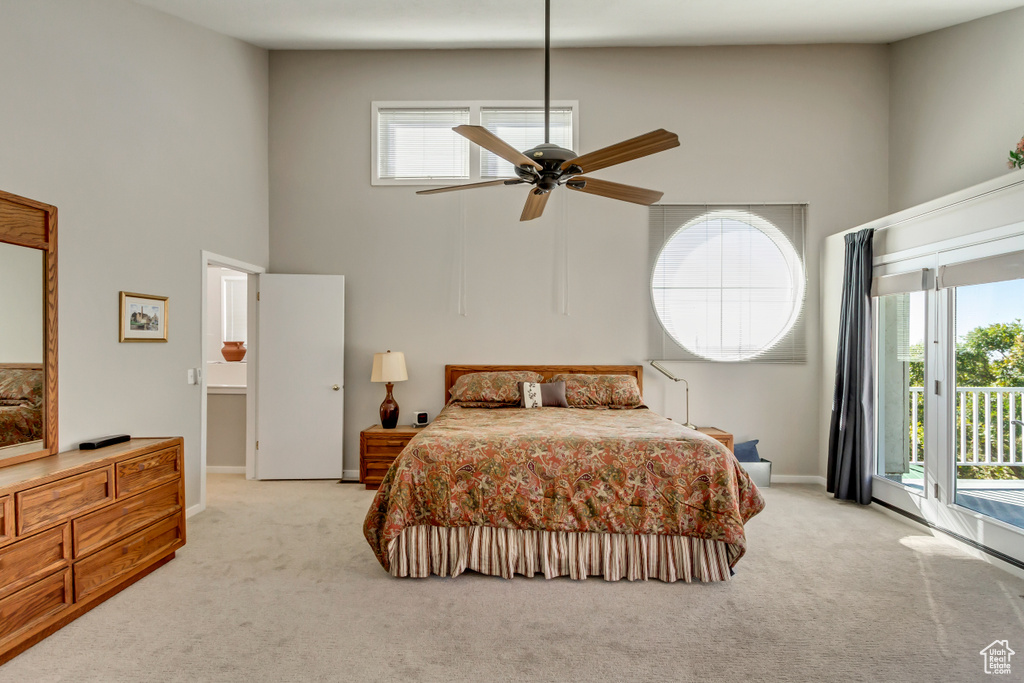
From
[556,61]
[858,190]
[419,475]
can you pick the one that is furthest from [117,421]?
[858,190]

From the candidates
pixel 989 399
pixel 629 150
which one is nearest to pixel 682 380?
pixel 989 399

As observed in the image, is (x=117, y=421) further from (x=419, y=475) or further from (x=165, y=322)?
(x=419, y=475)

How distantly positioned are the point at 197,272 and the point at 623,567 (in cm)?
351

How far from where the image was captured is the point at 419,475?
9.11 ft

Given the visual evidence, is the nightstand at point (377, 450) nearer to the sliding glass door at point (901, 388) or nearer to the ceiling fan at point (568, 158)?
the ceiling fan at point (568, 158)

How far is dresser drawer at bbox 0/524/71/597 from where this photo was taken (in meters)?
2.10

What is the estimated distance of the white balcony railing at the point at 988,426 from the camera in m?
3.02

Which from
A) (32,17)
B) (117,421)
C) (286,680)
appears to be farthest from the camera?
(117,421)

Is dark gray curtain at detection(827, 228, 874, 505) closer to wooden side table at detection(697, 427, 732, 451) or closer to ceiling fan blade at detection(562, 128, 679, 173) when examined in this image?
wooden side table at detection(697, 427, 732, 451)

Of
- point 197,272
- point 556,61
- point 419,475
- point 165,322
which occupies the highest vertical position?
point 556,61

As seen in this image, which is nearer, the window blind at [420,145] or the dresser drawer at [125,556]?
the dresser drawer at [125,556]

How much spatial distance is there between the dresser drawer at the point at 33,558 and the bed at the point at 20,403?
52 cm

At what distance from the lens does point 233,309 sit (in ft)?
19.4

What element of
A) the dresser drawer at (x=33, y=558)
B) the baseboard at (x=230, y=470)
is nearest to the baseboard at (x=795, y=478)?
the baseboard at (x=230, y=470)
